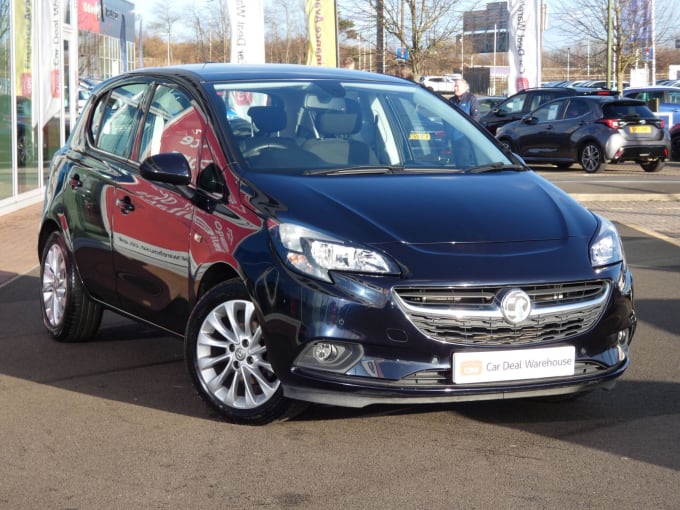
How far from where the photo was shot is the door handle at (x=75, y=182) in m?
7.01

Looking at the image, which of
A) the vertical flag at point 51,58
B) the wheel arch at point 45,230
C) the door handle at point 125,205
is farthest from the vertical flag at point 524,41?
the door handle at point 125,205

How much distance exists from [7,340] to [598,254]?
3.86 metres

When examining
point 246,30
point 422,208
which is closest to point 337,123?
point 422,208

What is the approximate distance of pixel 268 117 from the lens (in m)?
6.04

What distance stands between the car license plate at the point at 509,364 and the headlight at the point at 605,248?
0.45 meters

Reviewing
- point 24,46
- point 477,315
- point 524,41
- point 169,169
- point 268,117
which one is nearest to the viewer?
point 477,315

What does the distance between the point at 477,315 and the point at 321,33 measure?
18961 millimetres

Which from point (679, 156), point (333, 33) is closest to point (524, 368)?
point (333, 33)

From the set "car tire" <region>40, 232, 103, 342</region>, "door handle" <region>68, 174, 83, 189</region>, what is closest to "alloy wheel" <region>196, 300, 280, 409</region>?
"car tire" <region>40, 232, 103, 342</region>

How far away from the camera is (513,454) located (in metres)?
4.89

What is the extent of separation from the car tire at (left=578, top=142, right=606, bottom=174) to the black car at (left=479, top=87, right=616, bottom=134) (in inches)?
88.9

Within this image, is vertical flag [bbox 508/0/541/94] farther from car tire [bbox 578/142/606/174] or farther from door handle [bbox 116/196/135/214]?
door handle [bbox 116/196/135/214]

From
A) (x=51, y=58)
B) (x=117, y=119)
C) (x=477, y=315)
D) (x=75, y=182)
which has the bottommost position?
(x=477, y=315)

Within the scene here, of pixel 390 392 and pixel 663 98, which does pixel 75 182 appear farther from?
pixel 663 98
